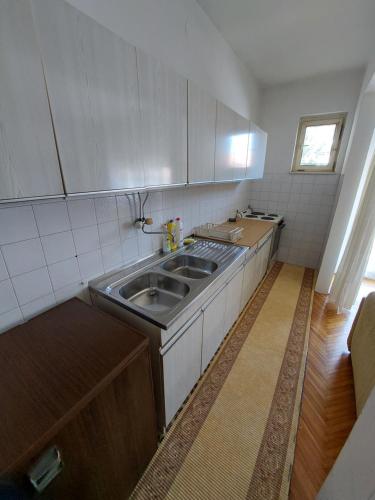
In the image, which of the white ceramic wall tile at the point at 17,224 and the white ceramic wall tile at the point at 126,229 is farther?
the white ceramic wall tile at the point at 126,229

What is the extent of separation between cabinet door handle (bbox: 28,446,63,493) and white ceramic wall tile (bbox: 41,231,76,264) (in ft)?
2.52

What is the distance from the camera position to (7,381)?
2.36ft

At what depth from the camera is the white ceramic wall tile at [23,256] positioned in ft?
3.03

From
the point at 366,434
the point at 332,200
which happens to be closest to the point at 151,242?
the point at 366,434

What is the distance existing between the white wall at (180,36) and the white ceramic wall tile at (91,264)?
1.19m

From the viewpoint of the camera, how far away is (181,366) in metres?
1.22

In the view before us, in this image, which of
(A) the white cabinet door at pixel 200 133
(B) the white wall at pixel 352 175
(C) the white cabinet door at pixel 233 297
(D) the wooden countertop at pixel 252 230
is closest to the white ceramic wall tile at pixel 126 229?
(A) the white cabinet door at pixel 200 133

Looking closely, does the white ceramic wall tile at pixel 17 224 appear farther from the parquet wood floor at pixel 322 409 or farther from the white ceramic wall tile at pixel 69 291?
the parquet wood floor at pixel 322 409

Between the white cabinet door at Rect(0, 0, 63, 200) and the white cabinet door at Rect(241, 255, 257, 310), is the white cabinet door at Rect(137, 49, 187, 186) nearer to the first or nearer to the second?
the white cabinet door at Rect(0, 0, 63, 200)

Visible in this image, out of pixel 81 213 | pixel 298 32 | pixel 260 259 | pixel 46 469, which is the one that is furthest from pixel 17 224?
pixel 298 32

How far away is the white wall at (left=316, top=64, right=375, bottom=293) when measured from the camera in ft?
6.72

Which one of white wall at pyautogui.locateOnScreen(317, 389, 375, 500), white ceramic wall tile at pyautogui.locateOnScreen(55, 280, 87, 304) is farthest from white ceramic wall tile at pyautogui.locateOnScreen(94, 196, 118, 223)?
white wall at pyautogui.locateOnScreen(317, 389, 375, 500)

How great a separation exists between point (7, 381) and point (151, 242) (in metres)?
1.12

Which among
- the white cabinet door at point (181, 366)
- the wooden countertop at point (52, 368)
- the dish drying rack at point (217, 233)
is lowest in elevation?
the white cabinet door at point (181, 366)
